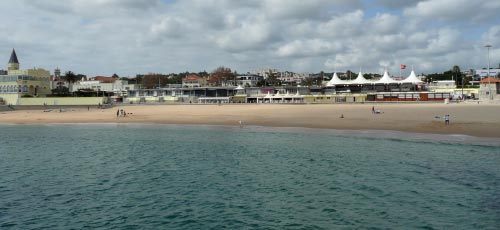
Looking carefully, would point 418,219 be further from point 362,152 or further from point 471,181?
point 362,152

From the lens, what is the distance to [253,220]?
11992mm

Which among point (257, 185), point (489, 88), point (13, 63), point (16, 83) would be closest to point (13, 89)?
point (16, 83)

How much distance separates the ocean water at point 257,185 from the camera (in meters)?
12.1

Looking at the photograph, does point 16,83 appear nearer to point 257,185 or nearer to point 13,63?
point 13,63

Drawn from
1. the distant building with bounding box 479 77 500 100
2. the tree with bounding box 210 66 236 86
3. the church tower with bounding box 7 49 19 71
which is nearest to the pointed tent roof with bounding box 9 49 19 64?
the church tower with bounding box 7 49 19 71

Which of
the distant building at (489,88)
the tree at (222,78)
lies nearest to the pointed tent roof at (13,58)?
the tree at (222,78)

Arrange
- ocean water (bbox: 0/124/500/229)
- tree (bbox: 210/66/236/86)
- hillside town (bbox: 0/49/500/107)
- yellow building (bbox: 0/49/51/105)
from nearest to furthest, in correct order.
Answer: ocean water (bbox: 0/124/500/229) < hillside town (bbox: 0/49/500/107) < yellow building (bbox: 0/49/51/105) < tree (bbox: 210/66/236/86)

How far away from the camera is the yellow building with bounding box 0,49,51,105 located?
83312mm

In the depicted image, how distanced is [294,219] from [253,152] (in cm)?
1321

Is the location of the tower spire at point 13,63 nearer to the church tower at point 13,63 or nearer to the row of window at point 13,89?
the church tower at point 13,63

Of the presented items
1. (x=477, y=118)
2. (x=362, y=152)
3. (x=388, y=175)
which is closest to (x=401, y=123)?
(x=477, y=118)

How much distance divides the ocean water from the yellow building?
62.8 meters

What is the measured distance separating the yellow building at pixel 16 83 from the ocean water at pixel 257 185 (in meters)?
62.8

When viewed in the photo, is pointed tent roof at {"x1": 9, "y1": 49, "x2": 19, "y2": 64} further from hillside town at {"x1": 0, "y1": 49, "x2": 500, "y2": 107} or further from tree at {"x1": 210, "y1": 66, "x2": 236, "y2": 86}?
tree at {"x1": 210, "y1": 66, "x2": 236, "y2": 86}
